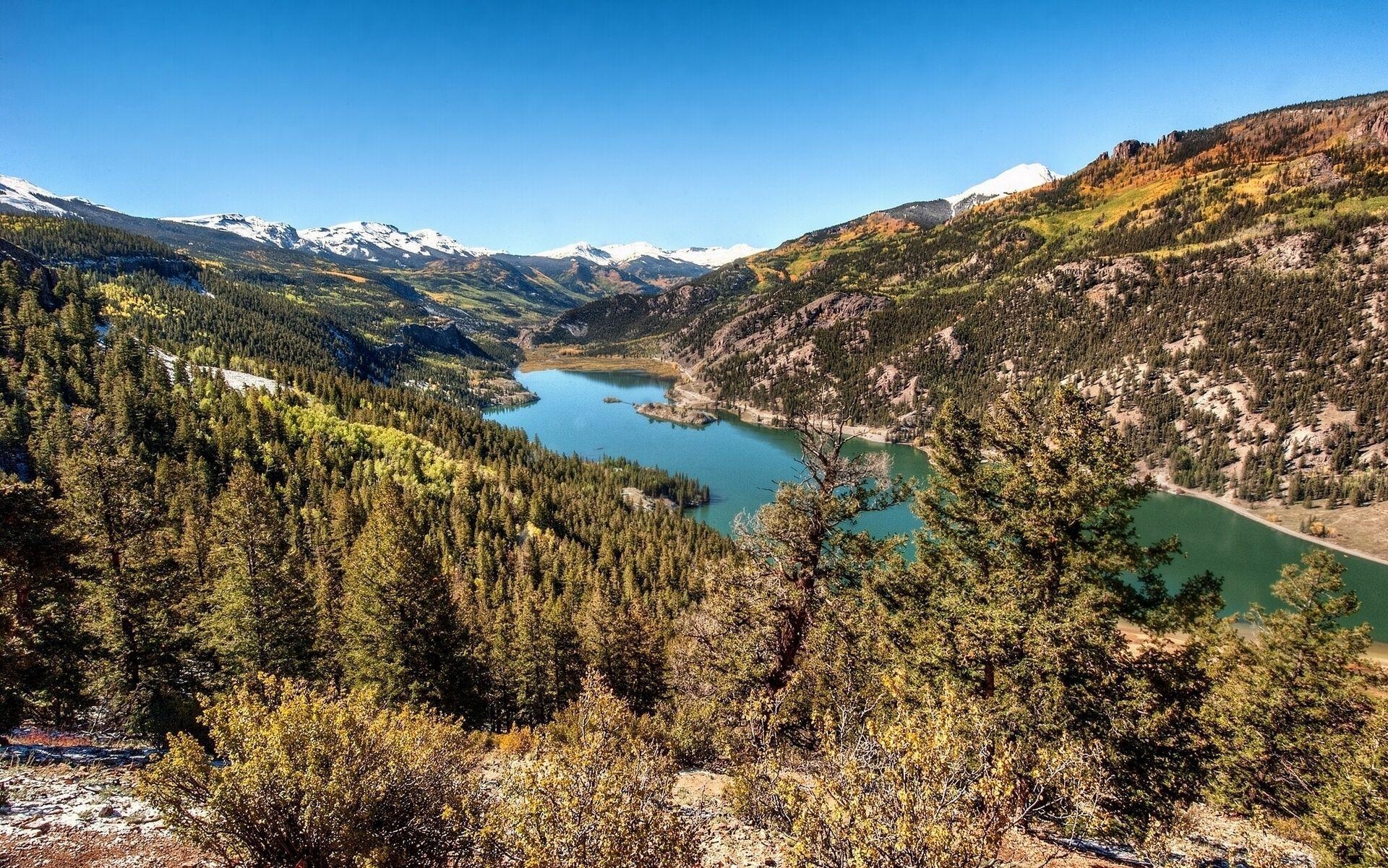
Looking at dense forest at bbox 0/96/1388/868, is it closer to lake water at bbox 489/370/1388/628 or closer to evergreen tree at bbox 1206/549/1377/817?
evergreen tree at bbox 1206/549/1377/817

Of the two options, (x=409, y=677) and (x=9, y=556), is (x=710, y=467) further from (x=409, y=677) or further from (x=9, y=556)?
(x=9, y=556)

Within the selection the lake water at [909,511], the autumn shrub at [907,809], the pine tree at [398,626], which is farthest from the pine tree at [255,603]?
the autumn shrub at [907,809]

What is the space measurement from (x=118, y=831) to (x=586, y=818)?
12.3 metres

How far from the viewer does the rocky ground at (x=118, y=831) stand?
36.9 ft

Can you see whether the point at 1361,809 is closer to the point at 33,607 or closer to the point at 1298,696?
the point at 1298,696

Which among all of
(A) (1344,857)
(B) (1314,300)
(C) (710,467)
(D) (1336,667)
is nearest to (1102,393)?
(B) (1314,300)

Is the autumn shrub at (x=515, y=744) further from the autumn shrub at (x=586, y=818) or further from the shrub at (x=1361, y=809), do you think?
the shrub at (x=1361, y=809)

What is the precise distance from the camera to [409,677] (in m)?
28.0

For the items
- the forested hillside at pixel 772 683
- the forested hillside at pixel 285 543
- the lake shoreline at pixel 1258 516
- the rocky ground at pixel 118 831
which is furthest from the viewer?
the lake shoreline at pixel 1258 516

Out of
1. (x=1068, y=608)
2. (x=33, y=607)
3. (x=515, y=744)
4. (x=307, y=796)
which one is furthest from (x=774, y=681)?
(x=33, y=607)

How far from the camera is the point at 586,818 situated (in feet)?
24.7

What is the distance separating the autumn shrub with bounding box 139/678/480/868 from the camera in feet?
29.5

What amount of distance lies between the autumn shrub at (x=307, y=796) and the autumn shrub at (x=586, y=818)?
1.08 meters

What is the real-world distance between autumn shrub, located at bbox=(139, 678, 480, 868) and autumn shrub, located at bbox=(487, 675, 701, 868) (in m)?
1.08
